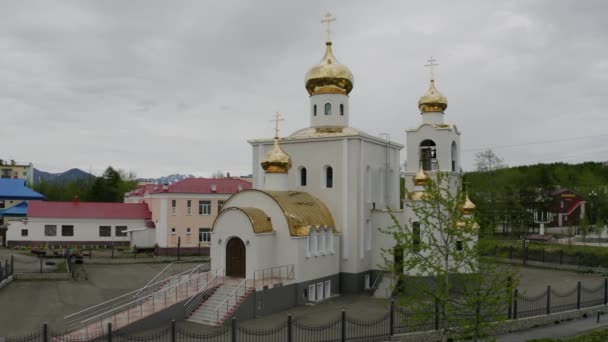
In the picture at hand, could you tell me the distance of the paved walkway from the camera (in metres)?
17.8

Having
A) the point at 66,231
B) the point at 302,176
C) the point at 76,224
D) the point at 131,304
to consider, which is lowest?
the point at 131,304

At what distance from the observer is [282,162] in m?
24.8

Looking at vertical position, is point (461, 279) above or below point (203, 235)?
above

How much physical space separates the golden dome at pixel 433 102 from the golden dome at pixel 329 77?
146 inches

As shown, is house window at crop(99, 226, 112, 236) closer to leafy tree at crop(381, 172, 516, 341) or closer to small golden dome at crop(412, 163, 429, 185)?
small golden dome at crop(412, 163, 429, 185)

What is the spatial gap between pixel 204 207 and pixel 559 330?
85.1 feet

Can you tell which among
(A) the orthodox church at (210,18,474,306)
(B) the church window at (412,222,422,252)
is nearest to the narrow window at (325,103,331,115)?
(A) the orthodox church at (210,18,474,306)

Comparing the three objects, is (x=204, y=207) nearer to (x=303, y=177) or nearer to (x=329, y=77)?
(x=303, y=177)

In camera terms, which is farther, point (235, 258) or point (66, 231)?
point (66, 231)

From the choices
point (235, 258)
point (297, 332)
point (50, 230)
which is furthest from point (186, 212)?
point (297, 332)

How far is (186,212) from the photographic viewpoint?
38625 mm

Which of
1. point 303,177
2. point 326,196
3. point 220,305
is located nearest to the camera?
point 220,305

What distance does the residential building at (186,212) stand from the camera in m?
38.1

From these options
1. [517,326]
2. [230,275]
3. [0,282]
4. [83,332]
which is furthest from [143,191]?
[517,326]
